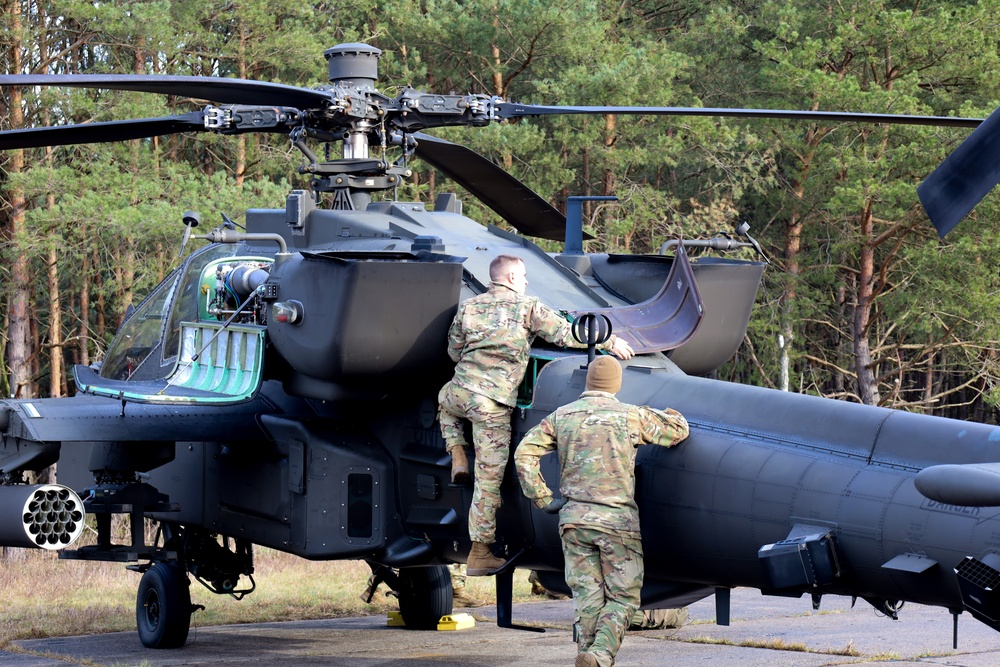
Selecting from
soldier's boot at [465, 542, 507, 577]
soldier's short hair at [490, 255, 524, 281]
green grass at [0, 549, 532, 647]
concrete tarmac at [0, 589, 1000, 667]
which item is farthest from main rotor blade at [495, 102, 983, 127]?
green grass at [0, 549, 532, 647]

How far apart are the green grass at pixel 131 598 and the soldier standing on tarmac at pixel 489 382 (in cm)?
466

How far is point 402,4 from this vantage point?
24.3 metres

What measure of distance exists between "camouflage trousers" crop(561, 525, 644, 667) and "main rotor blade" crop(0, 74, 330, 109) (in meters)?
2.99

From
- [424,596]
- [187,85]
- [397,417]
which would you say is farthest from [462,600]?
[187,85]

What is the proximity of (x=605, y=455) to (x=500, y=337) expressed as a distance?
1012 mm

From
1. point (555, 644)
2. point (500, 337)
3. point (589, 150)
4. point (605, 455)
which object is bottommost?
point (555, 644)

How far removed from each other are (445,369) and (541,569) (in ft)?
4.14

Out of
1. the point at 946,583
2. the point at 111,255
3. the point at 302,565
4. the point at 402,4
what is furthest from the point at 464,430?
the point at 402,4

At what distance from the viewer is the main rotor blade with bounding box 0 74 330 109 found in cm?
684

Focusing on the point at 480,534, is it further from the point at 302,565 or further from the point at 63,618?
the point at 302,565

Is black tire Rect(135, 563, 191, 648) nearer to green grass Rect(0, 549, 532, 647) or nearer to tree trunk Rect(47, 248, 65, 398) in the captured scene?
green grass Rect(0, 549, 532, 647)

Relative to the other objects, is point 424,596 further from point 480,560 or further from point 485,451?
point 485,451

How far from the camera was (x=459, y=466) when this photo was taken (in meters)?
7.13

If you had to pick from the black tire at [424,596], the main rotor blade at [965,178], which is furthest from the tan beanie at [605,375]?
the black tire at [424,596]
